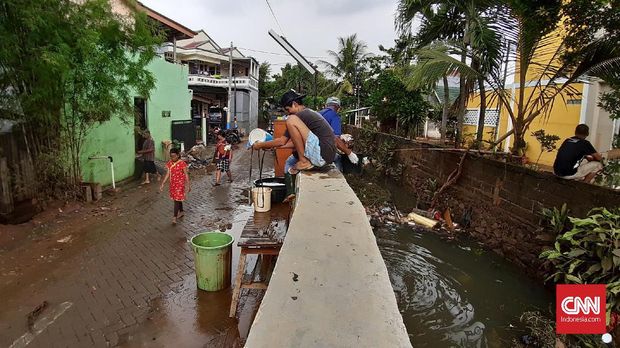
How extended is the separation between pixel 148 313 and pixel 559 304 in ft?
15.4

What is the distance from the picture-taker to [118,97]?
8.26m

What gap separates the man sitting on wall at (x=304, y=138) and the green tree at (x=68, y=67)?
14.0ft

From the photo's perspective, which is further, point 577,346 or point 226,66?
point 226,66

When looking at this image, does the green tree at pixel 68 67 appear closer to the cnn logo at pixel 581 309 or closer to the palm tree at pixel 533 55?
the palm tree at pixel 533 55

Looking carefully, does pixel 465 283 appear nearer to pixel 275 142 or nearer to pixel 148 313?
pixel 275 142

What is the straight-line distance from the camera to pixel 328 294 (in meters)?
1.81

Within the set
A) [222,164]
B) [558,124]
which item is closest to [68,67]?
[222,164]

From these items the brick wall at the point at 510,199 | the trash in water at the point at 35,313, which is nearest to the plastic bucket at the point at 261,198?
the trash in water at the point at 35,313

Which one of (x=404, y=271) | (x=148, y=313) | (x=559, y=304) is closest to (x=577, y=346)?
(x=559, y=304)

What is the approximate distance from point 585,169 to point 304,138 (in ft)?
15.0

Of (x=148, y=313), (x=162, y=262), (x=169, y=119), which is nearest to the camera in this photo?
(x=148, y=313)

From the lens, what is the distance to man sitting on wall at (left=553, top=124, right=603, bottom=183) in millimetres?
5707

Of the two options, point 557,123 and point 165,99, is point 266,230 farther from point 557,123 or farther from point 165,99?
point 165,99
